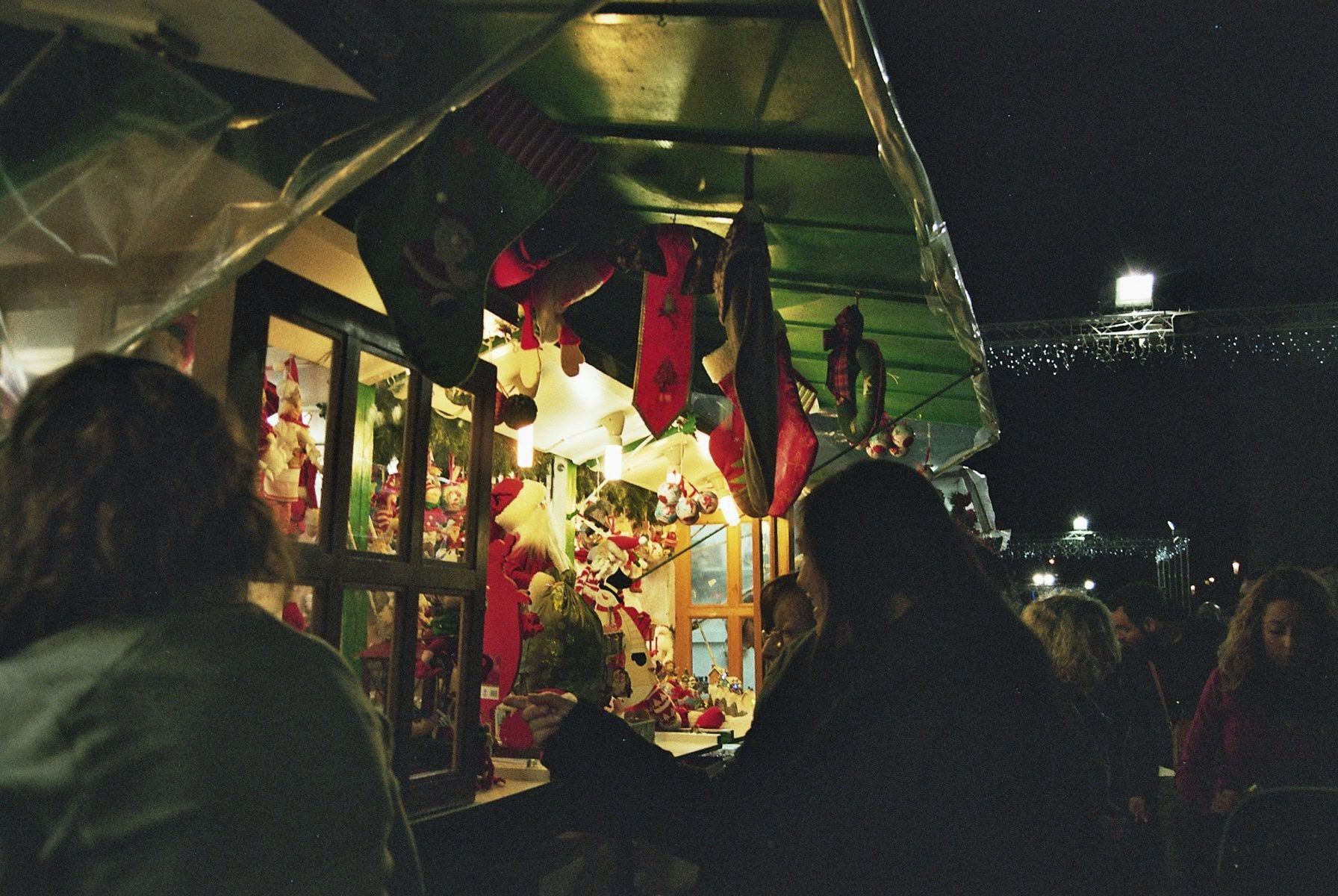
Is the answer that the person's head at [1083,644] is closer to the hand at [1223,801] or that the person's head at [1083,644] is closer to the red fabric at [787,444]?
the hand at [1223,801]

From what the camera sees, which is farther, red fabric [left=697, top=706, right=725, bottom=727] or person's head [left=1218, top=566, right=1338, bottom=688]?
red fabric [left=697, top=706, right=725, bottom=727]

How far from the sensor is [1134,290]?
663 inches

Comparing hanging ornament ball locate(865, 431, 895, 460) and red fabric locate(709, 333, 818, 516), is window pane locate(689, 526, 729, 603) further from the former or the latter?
red fabric locate(709, 333, 818, 516)

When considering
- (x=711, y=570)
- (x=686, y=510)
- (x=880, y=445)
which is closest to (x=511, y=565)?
(x=686, y=510)

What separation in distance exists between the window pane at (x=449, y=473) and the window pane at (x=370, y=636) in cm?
49

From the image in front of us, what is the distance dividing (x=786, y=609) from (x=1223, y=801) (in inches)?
94.6

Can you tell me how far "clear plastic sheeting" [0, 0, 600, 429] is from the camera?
5.14 feet

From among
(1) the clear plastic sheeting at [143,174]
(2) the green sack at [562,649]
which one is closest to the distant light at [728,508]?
(2) the green sack at [562,649]

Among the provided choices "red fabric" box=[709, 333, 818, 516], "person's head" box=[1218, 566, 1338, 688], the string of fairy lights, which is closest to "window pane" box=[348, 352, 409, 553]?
"red fabric" box=[709, 333, 818, 516]

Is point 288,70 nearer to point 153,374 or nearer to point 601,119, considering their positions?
point 153,374

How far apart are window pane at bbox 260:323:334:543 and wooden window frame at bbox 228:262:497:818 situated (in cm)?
4

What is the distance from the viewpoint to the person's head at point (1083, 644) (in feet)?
15.3

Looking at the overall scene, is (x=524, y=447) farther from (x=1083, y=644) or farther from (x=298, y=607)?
(x=1083, y=644)

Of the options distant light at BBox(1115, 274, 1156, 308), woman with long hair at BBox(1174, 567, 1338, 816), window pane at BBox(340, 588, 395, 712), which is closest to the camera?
window pane at BBox(340, 588, 395, 712)
